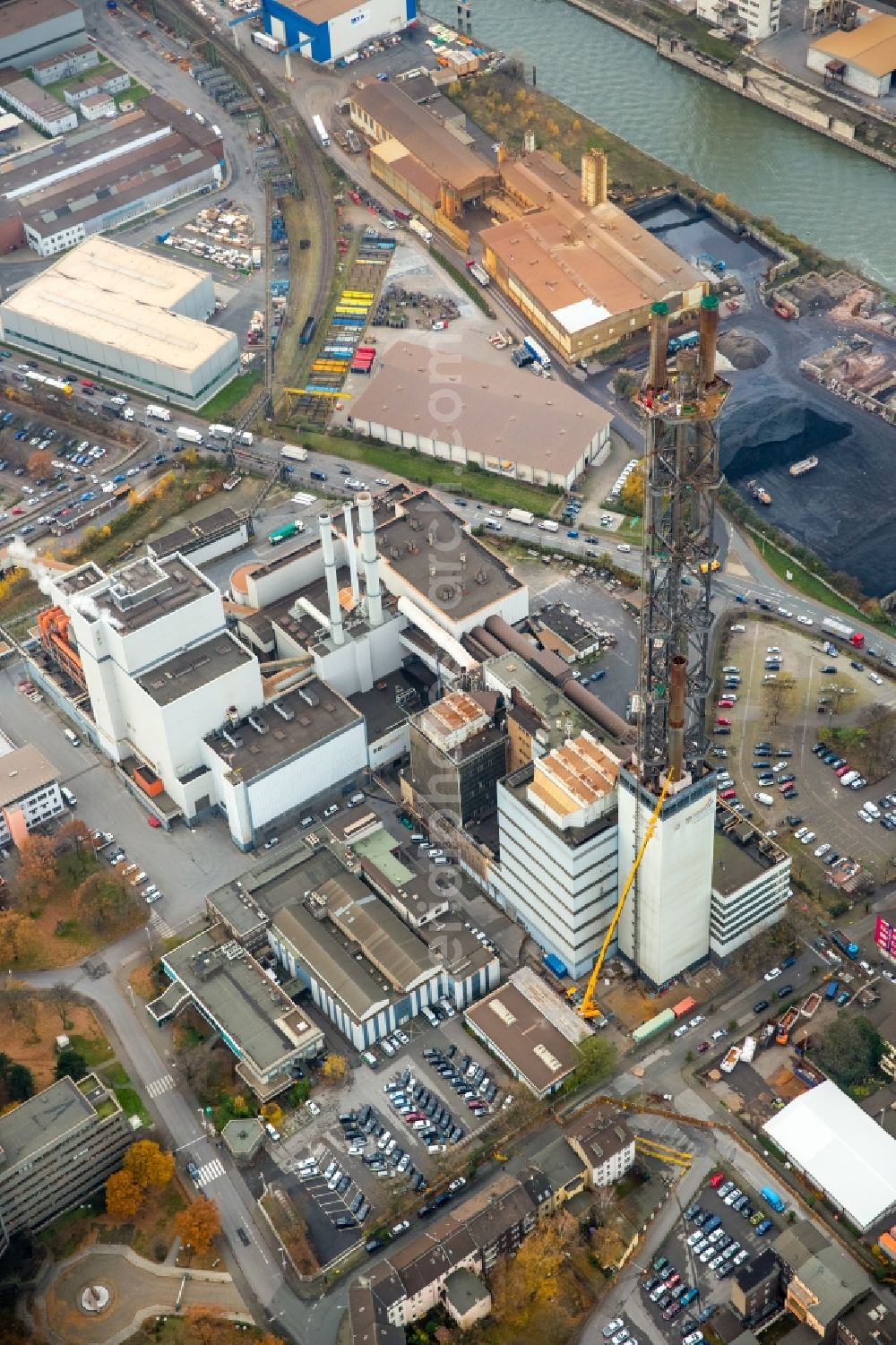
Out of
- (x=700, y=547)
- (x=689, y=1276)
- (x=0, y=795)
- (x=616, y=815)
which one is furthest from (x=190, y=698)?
(x=689, y=1276)

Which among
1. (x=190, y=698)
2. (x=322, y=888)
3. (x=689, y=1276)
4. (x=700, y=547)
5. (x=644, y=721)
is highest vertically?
(x=700, y=547)

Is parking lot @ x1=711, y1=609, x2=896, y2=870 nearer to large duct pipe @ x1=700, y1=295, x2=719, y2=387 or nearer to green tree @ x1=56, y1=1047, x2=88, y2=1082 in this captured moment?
large duct pipe @ x1=700, y1=295, x2=719, y2=387

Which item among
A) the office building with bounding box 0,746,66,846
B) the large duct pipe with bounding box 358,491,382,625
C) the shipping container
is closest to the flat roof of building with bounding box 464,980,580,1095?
the shipping container

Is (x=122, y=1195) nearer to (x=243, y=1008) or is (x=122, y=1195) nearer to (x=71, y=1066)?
(x=71, y=1066)

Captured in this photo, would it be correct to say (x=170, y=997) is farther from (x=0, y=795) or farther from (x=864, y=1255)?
(x=864, y=1255)

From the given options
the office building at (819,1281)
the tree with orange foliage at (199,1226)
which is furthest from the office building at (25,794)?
the office building at (819,1281)

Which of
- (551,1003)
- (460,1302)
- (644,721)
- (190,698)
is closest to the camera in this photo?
(460,1302)

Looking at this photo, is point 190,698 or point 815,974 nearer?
point 815,974
